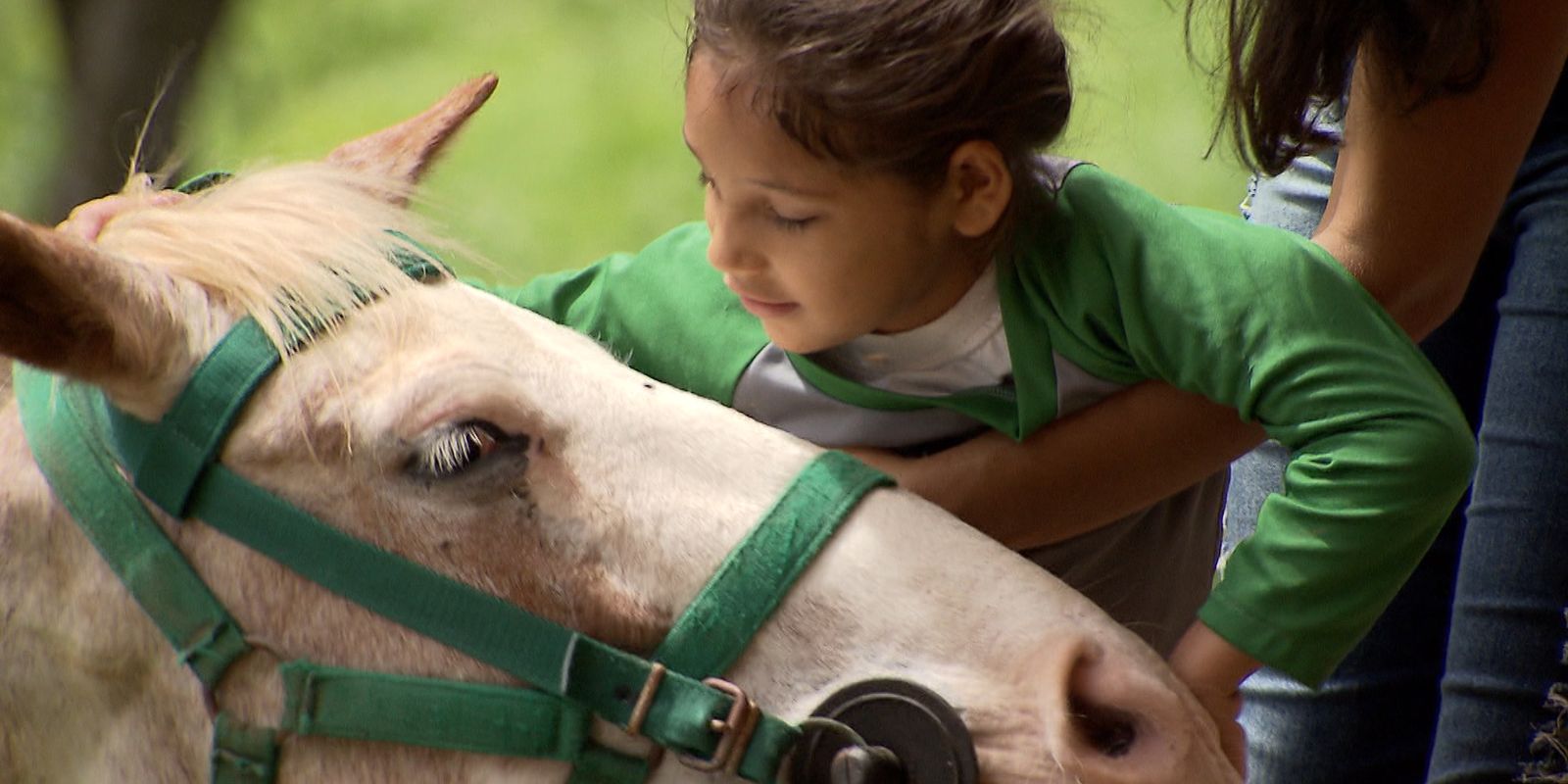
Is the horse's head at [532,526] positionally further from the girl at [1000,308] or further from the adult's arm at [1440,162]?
the adult's arm at [1440,162]

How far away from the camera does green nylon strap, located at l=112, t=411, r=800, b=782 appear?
3.19ft

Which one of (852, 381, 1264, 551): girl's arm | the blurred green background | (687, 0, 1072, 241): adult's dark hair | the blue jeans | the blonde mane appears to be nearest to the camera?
the blonde mane

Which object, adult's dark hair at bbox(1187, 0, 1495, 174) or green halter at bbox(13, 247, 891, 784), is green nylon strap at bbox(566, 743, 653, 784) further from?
adult's dark hair at bbox(1187, 0, 1495, 174)

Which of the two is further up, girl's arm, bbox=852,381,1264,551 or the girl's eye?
the girl's eye

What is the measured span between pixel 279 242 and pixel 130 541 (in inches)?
9.3

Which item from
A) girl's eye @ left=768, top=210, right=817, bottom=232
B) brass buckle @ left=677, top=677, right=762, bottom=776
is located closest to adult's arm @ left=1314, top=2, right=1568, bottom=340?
girl's eye @ left=768, top=210, right=817, bottom=232

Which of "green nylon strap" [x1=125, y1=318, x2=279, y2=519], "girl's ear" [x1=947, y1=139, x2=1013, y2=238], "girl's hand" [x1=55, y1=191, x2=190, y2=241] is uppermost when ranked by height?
"girl's ear" [x1=947, y1=139, x2=1013, y2=238]

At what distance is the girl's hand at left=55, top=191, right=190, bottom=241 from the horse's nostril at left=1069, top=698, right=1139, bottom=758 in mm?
768

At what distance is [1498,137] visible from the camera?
1298 mm

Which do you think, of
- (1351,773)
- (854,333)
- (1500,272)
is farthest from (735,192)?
(1351,773)

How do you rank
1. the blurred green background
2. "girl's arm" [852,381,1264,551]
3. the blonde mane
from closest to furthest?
the blonde mane, "girl's arm" [852,381,1264,551], the blurred green background

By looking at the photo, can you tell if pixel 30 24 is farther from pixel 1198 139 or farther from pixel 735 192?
pixel 735 192

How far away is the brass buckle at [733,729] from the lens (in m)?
0.95

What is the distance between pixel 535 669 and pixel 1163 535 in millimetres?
720
